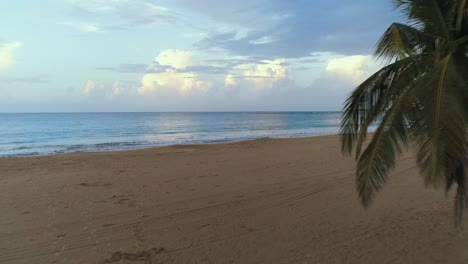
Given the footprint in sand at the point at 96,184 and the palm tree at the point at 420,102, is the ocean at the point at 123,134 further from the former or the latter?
the palm tree at the point at 420,102

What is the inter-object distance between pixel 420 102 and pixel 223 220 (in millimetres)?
4299

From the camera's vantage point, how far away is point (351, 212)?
6.84 m

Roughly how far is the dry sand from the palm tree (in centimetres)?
155

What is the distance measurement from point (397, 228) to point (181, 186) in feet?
18.1

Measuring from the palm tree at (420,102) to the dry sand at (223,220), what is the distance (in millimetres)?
1553

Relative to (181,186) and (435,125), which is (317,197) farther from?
(435,125)

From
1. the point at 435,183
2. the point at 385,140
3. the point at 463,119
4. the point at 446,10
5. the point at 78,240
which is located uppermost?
the point at 446,10

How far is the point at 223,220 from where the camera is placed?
21.2 ft

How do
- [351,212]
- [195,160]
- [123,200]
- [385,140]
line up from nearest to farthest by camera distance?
[385,140], [351,212], [123,200], [195,160]

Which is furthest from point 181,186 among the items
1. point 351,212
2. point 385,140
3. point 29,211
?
point 385,140

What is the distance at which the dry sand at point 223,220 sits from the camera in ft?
16.5

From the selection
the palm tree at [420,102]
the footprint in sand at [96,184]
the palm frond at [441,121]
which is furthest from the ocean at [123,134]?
the palm frond at [441,121]

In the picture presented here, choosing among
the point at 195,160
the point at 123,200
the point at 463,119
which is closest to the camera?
the point at 463,119

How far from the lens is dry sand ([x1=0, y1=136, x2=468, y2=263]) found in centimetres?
502
